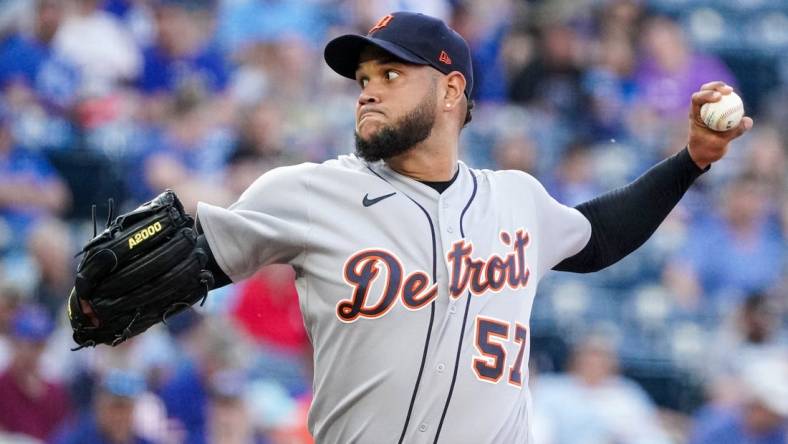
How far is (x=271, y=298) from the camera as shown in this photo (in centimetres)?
636

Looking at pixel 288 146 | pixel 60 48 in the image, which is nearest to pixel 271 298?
pixel 288 146

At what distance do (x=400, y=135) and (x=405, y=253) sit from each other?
11.8 inches

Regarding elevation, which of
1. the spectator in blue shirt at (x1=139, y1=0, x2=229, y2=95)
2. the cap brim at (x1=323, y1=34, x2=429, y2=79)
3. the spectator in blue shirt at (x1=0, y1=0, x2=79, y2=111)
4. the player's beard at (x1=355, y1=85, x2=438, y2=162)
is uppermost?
the cap brim at (x1=323, y1=34, x2=429, y2=79)

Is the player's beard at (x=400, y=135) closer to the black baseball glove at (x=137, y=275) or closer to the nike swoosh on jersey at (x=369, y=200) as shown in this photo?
the nike swoosh on jersey at (x=369, y=200)

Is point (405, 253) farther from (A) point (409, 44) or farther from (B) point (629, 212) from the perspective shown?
(B) point (629, 212)

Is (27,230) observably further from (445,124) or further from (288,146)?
(445,124)

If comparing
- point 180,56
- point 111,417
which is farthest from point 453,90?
point 180,56

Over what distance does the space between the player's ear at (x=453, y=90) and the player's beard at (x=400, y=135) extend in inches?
3.1

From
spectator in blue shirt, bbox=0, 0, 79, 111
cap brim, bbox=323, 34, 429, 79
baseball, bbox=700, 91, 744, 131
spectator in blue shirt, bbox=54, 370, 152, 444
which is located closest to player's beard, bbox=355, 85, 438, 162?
cap brim, bbox=323, 34, 429, 79

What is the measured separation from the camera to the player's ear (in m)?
3.21

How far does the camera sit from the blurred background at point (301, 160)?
19.7 feet

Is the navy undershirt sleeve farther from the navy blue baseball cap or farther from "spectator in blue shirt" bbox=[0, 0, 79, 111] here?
"spectator in blue shirt" bbox=[0, 0, 79, 111]

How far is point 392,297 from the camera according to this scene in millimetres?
2898

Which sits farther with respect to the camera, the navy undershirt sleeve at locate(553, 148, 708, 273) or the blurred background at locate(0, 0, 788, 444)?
the blurred background at locate(0, 0, 788, 444)
